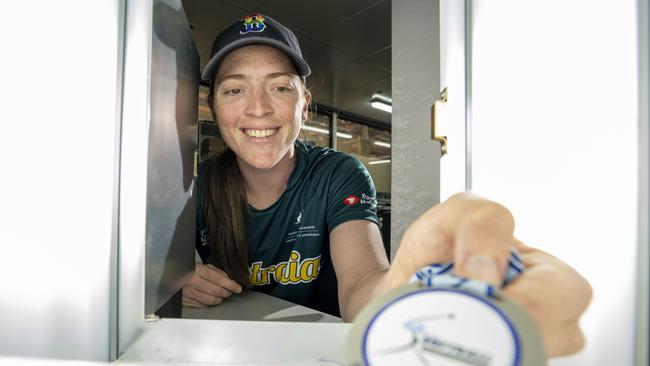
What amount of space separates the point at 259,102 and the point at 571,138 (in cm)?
95

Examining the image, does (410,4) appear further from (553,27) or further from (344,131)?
(344,131)

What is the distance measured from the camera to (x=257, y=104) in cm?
114

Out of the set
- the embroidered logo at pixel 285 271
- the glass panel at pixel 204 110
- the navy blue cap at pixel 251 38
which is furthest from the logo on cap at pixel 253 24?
the glass panel at pixel 204 110

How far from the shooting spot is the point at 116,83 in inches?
18.6

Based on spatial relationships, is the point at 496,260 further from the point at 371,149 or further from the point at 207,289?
the point at 371,149

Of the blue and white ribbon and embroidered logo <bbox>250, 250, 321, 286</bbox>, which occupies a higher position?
the blue and white ribbon

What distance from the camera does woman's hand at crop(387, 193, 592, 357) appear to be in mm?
252

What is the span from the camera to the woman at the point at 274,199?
1.04 metres

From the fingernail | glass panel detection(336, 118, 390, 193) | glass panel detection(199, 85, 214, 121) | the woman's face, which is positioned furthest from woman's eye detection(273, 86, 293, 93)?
glass panel detection(336, 118, 390, 193)

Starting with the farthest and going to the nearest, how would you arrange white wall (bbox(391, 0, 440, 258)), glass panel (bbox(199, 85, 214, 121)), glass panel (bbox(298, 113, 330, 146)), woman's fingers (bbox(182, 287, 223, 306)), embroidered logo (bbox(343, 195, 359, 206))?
glass panel (bbox(298, 113, 330, 146))
glass panel (bbox(199, 85, 214, 121))
white wall (bbox(391, 0, 440, 258))
embroidered logo (bbox(343, 195, 359, 206))
woman's fingers (bbox(182, 287, 223, 306))

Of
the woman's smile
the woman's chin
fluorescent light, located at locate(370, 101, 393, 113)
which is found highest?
fluorescent light, located at locate(370, 101, 393, 113)

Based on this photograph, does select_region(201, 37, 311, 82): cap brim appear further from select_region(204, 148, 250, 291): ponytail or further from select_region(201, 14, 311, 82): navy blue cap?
select_region(204, 148, 250, 291): ponytail

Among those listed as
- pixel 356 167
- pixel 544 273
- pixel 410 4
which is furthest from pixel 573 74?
pixel 410 4

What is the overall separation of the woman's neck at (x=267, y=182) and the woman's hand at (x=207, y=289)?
34cm
